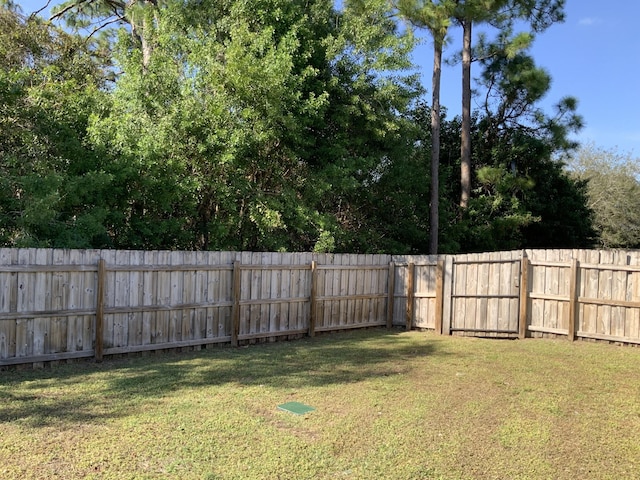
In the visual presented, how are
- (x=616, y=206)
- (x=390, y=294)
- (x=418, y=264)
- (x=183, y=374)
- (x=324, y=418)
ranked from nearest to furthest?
(x=324, y=418)
(x=183, y=374)
(x=418, y=264)
(x=390, y=294)
(x=616, y=206)

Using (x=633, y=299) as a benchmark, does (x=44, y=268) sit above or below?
above

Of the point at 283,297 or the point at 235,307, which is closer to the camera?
the point at 235,307

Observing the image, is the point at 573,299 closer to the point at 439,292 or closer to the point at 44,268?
the point at 439,292

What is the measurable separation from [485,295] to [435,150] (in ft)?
26.2

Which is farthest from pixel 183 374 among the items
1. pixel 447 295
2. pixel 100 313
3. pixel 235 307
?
pixel 447 295

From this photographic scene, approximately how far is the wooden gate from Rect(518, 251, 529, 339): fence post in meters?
0.06

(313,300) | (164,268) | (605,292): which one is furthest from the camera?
(313,300)

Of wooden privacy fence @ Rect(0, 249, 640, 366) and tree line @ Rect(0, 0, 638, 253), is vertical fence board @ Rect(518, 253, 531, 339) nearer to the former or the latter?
wooden privacy fence @ Rect(0, 249, 640, 366)

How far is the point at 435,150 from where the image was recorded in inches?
677

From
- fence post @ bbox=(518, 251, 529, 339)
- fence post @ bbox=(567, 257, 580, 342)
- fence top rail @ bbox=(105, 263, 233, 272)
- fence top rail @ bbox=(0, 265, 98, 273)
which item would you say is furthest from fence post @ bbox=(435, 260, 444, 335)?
fence top rail @ bbox=(0, 265, 98, 273)

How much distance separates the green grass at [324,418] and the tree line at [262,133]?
3.23m

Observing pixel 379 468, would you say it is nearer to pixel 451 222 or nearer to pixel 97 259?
pixel 97 259

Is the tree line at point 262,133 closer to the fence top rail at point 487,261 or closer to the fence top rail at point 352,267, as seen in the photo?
the fence top rail at point 352,267

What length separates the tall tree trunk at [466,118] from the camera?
59.9 ft
